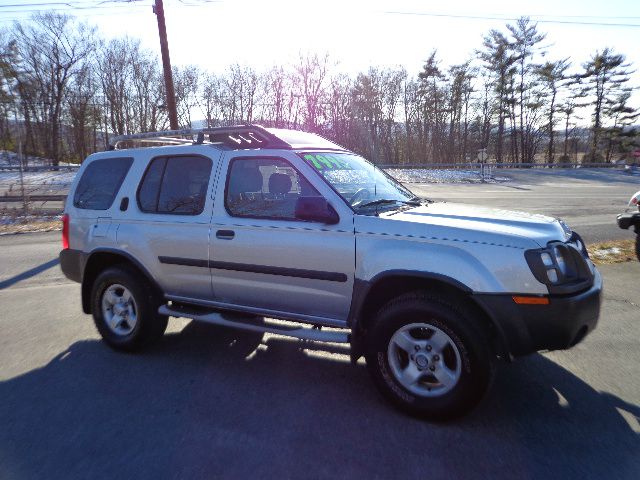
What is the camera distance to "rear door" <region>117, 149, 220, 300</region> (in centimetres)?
401

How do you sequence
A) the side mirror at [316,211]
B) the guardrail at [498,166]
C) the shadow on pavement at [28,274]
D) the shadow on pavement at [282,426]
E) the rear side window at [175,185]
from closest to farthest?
the shadow on pavement at [282,426], the side mirror at [316,211], the rear side window at [175,185], the shadow on pavement at [28,274], the guardrail at [498,166]

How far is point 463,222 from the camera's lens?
10.7 feet

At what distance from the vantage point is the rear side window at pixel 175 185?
408 centimetres

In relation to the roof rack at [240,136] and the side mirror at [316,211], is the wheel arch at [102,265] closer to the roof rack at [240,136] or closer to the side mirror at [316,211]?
the roof rack at [240,136]

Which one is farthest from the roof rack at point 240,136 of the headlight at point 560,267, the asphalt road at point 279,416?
the headlight at point 560,267

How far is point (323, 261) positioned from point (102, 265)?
2587 mm

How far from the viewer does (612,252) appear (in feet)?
26.3

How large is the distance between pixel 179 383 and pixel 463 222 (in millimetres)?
2602

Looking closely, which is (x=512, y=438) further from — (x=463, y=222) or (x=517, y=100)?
(x=517, y=100)

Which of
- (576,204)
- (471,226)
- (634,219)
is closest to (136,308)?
(471,226)

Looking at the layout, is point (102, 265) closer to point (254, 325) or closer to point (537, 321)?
point (254, 325)

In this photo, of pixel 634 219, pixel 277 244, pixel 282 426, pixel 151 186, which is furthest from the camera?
pixel 634 219

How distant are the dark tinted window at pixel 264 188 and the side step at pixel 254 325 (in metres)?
0.90

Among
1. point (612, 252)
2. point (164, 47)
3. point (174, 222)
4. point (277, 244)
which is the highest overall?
point (164, 47)
